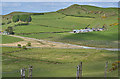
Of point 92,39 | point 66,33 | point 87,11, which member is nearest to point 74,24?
point 66,33

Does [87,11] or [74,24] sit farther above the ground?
[87,11]

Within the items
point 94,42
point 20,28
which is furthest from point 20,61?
point 20,28

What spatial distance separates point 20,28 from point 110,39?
6121 cm

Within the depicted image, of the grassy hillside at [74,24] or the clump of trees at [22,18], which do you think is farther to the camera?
the clump of trees at [22,18]

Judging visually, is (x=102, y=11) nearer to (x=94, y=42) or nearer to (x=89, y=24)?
(x=89, y=24)

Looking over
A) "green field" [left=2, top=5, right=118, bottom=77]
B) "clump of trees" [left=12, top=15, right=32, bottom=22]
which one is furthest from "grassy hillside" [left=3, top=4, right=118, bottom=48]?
"clump of trees" [left=12, top=15, right=32, bottom=22]

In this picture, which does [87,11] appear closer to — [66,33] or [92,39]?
[66,33]

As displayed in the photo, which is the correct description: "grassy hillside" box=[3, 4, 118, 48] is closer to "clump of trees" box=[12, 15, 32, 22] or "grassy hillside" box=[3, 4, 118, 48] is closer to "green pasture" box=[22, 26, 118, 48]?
"green pasture" box=[22, 26, 118, 48]

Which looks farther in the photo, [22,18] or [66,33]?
[22,18]

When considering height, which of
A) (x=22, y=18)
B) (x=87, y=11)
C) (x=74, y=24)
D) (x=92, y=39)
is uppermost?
(x=87, y=11)

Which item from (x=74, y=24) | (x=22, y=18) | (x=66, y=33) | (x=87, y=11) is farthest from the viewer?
(x=87, y=11)

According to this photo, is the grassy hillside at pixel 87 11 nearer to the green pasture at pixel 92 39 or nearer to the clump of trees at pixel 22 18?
the clump of trees at pixel 22 18

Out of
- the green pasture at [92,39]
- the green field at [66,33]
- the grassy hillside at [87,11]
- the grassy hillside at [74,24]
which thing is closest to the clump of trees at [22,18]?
the green field at [66,33]

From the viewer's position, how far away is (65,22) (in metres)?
166
